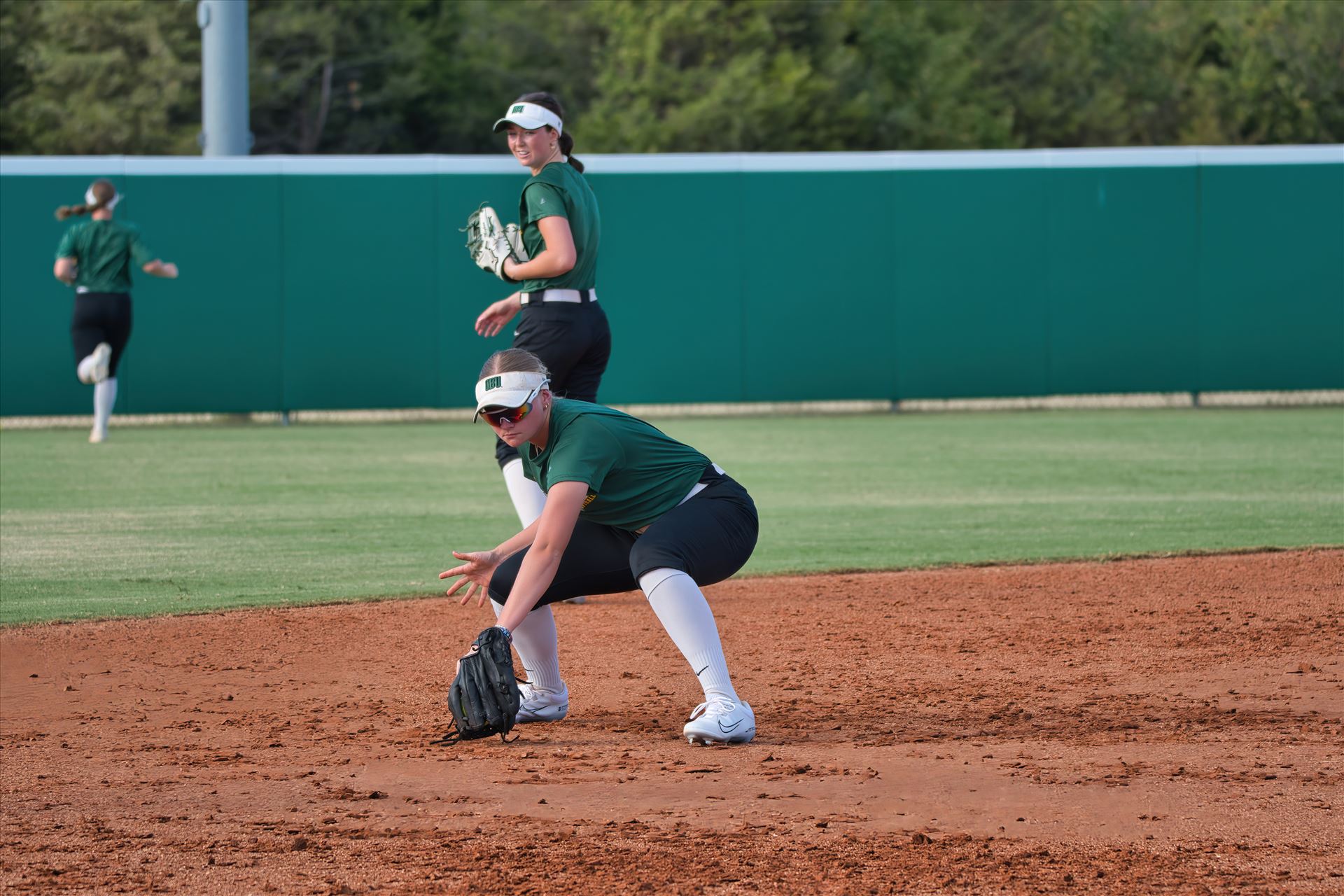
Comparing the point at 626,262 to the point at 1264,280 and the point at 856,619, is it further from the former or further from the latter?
the point at 856,619

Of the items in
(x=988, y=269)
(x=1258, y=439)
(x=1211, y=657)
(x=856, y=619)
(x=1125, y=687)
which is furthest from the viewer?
(x=988, y=269)

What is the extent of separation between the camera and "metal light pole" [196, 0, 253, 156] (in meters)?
16.4

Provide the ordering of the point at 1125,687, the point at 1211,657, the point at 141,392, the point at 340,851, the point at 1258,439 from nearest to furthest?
the point at 340,851 < the point at 1125,687 < the point at 1211,657 < the point at 1258,439 < the point at 141,392

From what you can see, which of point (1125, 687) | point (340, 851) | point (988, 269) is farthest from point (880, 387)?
point (340, 851)

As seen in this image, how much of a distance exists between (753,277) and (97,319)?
21.6 ft

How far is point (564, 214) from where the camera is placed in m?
6.24

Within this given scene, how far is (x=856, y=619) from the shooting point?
6641mm

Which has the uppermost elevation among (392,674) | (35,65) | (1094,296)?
(35,65)

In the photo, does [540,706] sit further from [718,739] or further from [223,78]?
[223,78]

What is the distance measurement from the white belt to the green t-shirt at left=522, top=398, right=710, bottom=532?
66.8 inches

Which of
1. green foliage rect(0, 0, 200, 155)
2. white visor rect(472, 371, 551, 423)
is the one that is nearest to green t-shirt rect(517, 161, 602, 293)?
white visor rect(472, 371, 551, 423)

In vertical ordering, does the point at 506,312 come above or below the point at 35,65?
below

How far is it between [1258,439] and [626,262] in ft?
20.9

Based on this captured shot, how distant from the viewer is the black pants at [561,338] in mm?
6414
